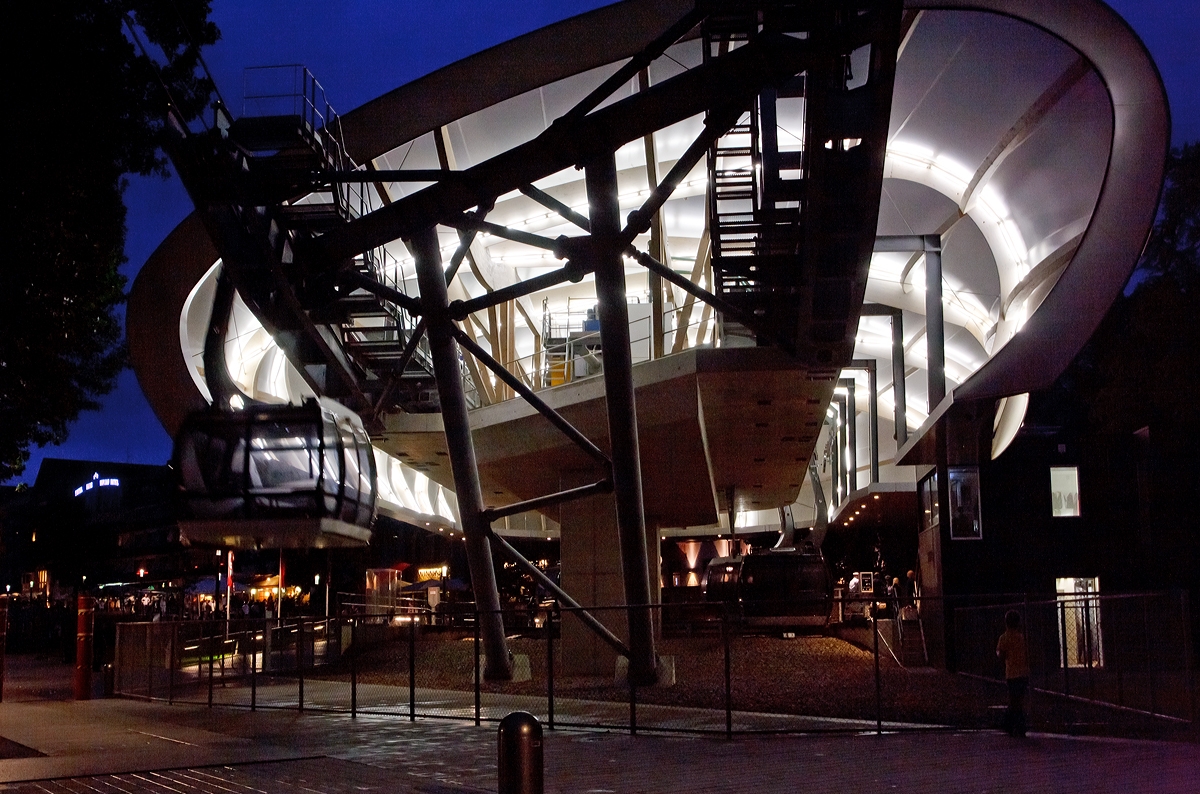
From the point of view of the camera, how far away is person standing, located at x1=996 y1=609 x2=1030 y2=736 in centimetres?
1355

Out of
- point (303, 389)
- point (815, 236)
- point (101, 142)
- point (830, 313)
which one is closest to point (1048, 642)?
point (830, 313)

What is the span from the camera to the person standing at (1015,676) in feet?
44.5

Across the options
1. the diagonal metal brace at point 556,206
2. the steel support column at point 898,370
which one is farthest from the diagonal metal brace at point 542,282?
the steel support column at point 898,370

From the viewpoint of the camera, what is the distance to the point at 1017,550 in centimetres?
3003

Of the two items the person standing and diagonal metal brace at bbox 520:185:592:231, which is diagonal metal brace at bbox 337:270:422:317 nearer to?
diagonal metal brace at bbox 520:185:592:231

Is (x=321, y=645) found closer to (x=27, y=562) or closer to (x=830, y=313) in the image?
(x=830, y=313)

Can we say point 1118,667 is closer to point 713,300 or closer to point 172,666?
point 713,300

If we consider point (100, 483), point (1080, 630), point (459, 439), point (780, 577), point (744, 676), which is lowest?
point (744, 676)

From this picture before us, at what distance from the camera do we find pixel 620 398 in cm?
2139

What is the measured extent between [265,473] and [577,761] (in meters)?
5.31

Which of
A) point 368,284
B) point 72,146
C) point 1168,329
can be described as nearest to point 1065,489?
point 1168,329

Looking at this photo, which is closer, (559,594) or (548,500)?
(559,594)

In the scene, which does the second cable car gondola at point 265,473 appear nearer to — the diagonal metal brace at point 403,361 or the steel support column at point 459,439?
the steel support column at point 459,439

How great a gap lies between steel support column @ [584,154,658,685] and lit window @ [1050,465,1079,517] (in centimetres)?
1397
